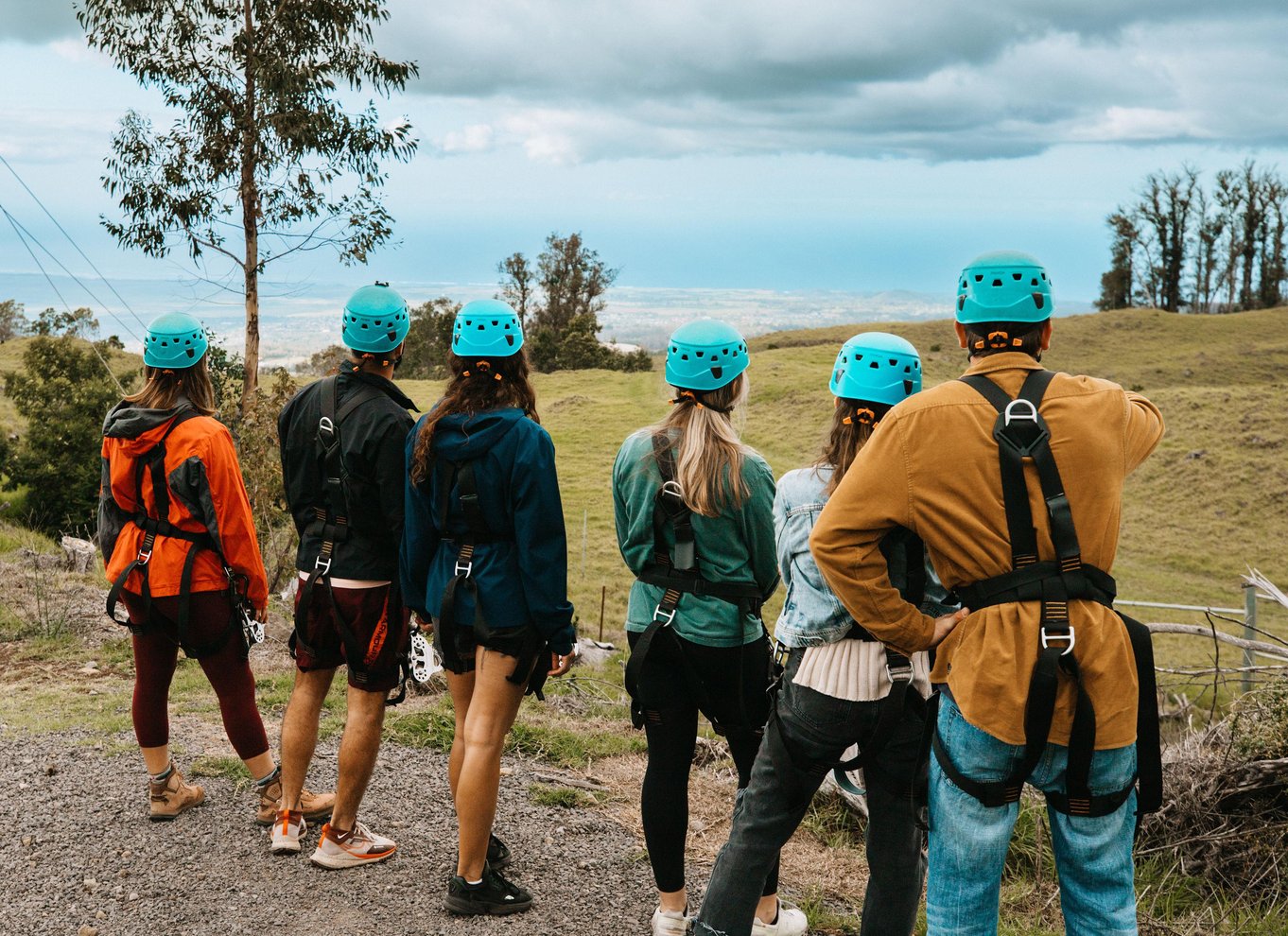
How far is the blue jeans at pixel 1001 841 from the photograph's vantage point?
2.82 m

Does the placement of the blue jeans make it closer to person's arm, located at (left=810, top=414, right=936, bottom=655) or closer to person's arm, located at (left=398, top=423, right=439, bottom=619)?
person's arm, located at (left=810, top=414, right=936, bottom=655)

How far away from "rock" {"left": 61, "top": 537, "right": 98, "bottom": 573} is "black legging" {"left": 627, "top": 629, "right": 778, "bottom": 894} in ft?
32.8

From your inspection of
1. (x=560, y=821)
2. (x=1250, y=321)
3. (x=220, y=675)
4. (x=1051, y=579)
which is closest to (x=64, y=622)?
(x=220, y=675)

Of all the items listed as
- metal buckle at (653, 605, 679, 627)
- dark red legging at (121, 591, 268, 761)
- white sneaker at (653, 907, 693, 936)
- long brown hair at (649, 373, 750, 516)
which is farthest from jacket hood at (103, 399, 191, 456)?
white sneaker at (653, 907, 693, 936)

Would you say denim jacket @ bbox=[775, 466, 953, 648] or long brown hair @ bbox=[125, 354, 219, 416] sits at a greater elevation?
long brown hair @ bbox=[125, 354, 219, 416]

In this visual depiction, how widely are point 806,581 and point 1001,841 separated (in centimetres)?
95

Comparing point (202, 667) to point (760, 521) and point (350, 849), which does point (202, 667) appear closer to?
point (350, 849)

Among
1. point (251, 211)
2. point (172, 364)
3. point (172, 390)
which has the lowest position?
point (172, 390)

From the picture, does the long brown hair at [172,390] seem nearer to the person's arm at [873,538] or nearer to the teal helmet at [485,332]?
the teal helmet at [485,332]

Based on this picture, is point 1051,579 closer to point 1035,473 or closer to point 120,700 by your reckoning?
point 1035,473

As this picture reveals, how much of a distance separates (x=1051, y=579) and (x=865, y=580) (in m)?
0.48

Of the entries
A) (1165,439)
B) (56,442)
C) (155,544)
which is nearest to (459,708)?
(155,544)

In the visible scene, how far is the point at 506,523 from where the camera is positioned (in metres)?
4.02

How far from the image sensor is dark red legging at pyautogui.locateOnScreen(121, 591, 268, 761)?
478cm
